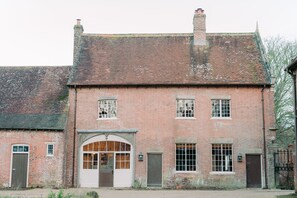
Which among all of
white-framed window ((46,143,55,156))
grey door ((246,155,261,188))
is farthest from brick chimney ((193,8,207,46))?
white-framed window ((46,143,55,156))

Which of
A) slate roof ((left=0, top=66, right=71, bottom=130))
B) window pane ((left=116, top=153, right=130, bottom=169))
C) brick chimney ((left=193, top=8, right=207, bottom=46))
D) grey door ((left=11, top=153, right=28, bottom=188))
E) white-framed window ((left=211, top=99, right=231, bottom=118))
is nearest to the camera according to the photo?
grey door ((left=11, top=153, right=28, bottom=188))

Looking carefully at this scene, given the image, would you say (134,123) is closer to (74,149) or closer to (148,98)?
(148,98)

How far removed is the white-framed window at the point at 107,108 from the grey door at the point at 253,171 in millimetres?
9628

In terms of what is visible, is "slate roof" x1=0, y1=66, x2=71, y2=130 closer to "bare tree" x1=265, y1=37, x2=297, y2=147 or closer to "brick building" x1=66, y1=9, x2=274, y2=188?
"brick building" x1=66, y1=9, x2=274, y2=188

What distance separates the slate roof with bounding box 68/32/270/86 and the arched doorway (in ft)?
13.5

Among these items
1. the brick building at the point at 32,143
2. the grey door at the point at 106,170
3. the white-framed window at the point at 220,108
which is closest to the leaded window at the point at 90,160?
the grey door at the point at 106,170

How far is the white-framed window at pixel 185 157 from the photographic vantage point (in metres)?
26.3

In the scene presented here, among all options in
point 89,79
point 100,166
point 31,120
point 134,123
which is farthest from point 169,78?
point 31,120

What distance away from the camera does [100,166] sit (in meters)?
26.7

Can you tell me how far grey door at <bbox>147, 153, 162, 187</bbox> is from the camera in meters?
26.3

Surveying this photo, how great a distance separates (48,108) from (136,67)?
692cm

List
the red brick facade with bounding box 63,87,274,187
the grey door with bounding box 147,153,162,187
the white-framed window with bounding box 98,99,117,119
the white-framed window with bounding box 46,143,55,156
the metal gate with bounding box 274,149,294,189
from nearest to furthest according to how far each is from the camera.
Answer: the metal gate with bounding box 274,149,294,189
the white-framed window with bounding box 46,143,55,156
the red brick facade with bounding box 63,87,274,187
the grey door with bounding box 147,153,162,187
the white-framed window with bounding box 98,99,117,119

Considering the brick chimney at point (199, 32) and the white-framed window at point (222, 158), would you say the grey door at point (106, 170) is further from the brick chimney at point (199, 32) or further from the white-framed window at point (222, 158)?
the brick chimney at point (199, 32)

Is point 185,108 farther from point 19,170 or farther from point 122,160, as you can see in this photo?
point 19,170
